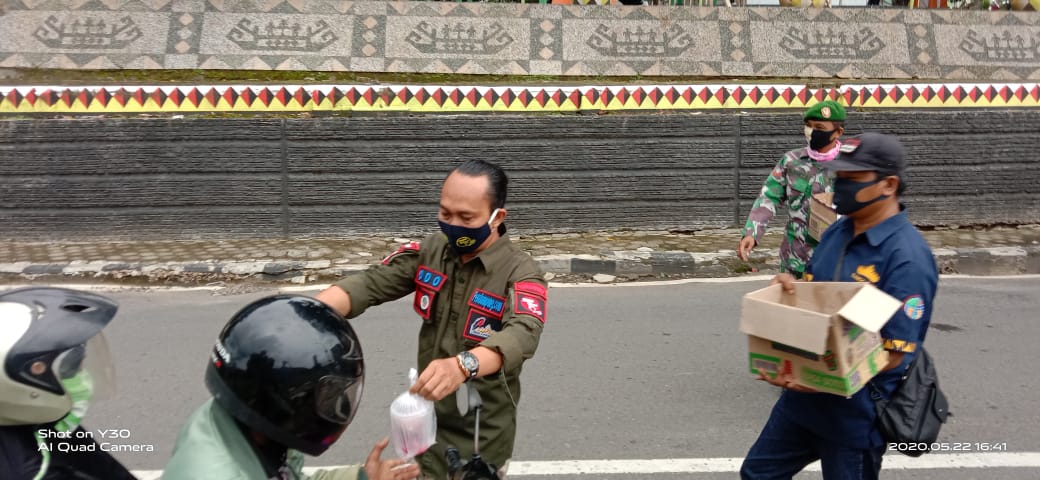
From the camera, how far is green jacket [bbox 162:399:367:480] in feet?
5.04

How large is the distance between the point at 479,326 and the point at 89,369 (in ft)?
3.53

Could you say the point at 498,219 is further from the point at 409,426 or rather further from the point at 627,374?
the point at 627,374

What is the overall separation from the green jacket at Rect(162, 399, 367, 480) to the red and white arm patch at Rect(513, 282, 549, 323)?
3.16 feet

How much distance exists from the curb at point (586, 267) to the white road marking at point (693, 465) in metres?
3.56

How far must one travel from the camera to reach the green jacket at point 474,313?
2438mm

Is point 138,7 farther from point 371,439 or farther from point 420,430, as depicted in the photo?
point 420,430

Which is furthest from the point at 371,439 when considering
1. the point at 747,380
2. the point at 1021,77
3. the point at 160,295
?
the point at 1021,77

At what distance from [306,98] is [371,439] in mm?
5442

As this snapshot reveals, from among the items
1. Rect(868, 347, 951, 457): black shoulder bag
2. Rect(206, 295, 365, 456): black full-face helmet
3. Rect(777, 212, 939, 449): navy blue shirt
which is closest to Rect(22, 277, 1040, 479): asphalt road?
Rect(777, 212, 939, 449): navy blue shirt

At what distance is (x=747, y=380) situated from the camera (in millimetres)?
5035

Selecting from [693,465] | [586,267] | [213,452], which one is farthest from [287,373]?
[586,267]

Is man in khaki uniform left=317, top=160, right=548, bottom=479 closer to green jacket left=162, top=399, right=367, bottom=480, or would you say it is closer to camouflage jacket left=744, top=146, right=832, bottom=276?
green jacket left=162, top=399, right=367, bottom=480

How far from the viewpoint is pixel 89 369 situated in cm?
200

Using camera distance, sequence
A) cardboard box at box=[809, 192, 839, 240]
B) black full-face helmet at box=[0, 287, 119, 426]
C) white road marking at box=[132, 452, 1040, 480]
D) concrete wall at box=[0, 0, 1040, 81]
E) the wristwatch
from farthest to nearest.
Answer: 1. concrete wall at box=[0, 0, 1040, 81]
2. cardboard box at box=[809, 192, 839, 240]
3. white road marking at box=[132, 452, 1040, 480]
4. the wristwatch
5. black full-face helmet at box=[0, 287, 119, 426]
